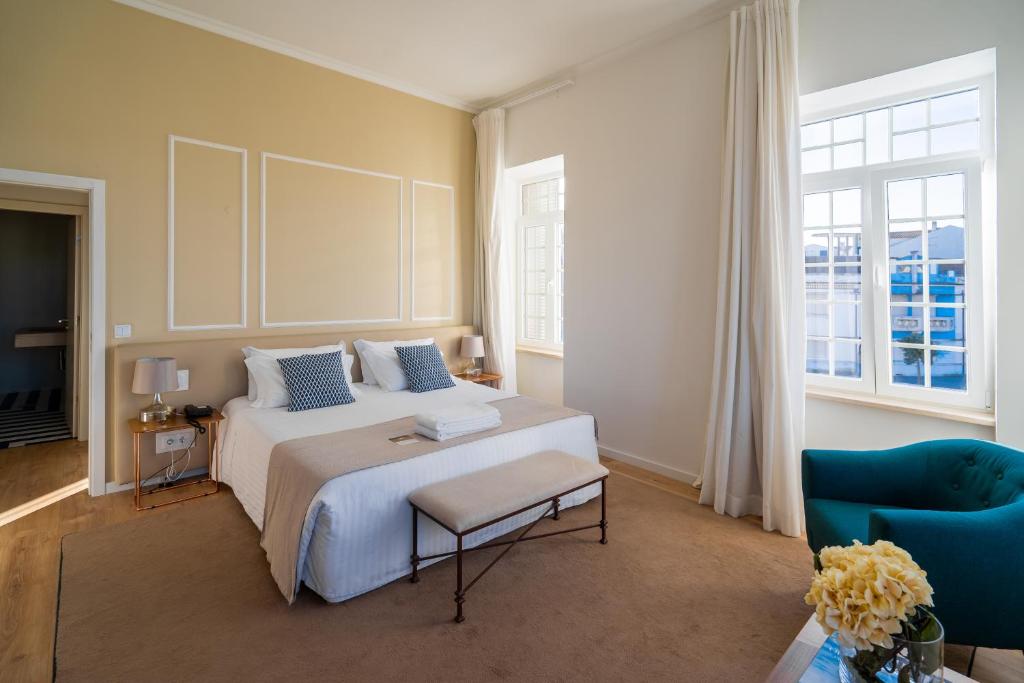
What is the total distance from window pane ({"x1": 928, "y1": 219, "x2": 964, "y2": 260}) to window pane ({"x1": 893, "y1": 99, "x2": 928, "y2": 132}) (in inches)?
22.6

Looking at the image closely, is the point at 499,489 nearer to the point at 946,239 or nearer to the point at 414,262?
the point at 946,239

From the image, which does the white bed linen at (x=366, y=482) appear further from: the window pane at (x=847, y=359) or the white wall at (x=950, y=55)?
the white wall at (x=950, y=55)

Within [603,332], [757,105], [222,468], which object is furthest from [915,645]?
[222,468]

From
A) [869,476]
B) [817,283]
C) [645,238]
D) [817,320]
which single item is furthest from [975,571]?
[645,238]

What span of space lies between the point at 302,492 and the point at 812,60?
3590mm

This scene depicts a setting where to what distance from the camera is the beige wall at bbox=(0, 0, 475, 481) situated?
3117 millimetres

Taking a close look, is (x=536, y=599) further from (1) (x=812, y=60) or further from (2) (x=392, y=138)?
(2) (x=392, y=138)

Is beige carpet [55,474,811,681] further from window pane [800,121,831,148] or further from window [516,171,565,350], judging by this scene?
window [516,171,565,350]

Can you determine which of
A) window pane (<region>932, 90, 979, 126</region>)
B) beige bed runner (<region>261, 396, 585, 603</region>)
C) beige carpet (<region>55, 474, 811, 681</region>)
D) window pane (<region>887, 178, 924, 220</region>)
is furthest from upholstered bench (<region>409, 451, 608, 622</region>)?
window pane (<region>932, 90, 979, 126</region>)

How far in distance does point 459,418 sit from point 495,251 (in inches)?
102

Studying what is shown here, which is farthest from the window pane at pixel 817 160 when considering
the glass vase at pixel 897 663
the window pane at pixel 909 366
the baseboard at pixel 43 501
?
the baseboard at pixel 43 501

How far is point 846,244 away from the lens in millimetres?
3160

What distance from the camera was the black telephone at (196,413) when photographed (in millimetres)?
3326

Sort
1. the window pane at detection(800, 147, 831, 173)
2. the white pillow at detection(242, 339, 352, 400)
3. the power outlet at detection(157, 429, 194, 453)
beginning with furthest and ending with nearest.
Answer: the white pillow at detection(242, 339, 352, 400), the power outlet at detection(157, 429, 194, 453), the window pane at detection(800, 147, 831, 173)
